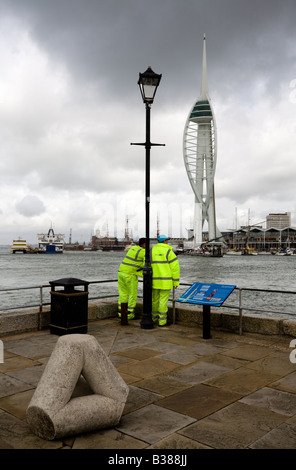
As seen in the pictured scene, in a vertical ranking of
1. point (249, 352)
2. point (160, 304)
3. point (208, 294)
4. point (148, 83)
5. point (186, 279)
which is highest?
point (148, 83)

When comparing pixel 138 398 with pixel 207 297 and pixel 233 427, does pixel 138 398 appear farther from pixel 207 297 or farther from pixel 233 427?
pixel 207 297

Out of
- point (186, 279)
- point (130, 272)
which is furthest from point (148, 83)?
point (186, 279)

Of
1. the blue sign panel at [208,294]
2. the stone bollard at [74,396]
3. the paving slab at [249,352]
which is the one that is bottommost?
the paving slab at [249,352]

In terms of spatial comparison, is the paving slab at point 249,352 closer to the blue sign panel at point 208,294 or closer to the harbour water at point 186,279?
the blue sign panel at point 208,294

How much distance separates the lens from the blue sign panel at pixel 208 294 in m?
7.36

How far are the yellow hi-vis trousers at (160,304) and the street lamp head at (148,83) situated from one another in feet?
13.4

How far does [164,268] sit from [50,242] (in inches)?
7100

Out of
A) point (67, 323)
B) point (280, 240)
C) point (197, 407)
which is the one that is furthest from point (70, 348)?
point (280, 240)

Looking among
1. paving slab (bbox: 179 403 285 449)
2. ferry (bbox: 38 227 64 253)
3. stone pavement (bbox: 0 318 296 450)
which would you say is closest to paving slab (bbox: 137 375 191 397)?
stone pavement (bbox: 0 318 296 450)

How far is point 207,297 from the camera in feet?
24.8

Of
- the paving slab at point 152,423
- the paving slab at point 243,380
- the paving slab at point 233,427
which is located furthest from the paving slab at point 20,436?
the paving slab at point 243,380

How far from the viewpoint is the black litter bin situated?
25.0 ft
